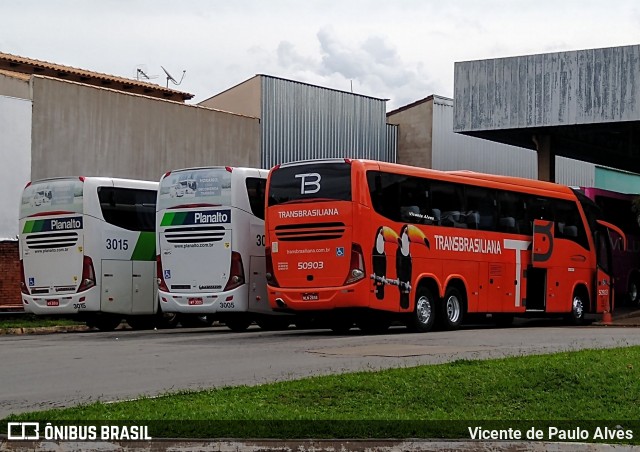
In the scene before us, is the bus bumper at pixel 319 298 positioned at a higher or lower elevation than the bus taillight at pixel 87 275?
lower

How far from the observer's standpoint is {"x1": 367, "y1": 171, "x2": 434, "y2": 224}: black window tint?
21719 mm

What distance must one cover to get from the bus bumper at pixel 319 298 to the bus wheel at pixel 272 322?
3059mm

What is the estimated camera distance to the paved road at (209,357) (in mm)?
12727

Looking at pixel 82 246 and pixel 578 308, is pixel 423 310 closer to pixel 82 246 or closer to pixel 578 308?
pixel 578 308

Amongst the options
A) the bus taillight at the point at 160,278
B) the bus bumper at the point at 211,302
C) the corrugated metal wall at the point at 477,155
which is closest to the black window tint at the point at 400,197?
the bus bumper at the point at 211,302

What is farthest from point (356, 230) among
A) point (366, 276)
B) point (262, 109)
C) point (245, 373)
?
point (262, 109)

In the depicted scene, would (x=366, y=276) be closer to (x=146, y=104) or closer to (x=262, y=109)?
(x=146, y=104)

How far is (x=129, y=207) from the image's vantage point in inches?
1050

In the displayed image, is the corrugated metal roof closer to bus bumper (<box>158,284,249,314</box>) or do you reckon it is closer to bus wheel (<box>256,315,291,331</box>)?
bus wheel (<box>256,315,291,331</box>)

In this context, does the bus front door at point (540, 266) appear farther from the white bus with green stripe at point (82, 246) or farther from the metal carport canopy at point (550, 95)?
the white bus with green stripe at point (82, 246)

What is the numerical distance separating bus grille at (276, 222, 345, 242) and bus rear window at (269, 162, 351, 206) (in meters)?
0.51

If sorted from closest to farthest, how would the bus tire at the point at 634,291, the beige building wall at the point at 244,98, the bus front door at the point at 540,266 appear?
the bus front door at the point at 540,266 → the bus tire at the point at 634,291 → the beige building wall at the point at 244,98

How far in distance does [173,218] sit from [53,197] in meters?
Result: 3.53

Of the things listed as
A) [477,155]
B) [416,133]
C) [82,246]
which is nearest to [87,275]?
[82,246]
